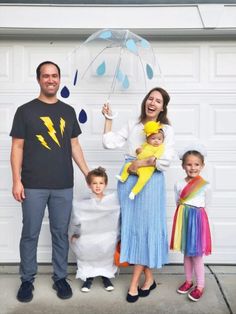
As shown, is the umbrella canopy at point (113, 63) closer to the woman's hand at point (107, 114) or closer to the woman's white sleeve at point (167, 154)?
the woman's hand at point (107, 114)

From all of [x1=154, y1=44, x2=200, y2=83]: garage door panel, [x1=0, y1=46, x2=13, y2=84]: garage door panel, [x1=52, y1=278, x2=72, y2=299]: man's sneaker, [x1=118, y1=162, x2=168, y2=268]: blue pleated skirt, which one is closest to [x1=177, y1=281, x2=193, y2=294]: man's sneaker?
[x1=118, y1=162, x2=168, y2=268]: blue pleated skirt

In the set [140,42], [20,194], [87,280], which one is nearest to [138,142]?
[140,42]

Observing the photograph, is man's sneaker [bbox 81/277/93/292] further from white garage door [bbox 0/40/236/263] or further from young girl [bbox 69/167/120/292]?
white garage door [bbox 0/40/236/263]

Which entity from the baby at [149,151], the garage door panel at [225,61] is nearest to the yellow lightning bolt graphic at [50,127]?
the baby at [149,151]

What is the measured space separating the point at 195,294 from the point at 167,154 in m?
1.15

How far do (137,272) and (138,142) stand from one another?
1029 mm

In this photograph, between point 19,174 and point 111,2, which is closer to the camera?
point 19,174

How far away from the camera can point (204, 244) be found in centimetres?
355

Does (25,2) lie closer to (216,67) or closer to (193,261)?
(216,67)

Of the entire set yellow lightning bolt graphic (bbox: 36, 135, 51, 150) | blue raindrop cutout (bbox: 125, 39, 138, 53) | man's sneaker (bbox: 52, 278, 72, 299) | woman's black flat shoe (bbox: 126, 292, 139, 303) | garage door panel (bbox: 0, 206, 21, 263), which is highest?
blue raindrop cutout (bbox: 125, 39, 138, 53)

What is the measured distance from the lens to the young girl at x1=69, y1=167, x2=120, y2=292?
3611mm

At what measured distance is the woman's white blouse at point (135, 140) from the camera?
3.46 meters

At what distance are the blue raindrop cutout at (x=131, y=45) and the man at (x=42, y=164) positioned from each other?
1.86 feet

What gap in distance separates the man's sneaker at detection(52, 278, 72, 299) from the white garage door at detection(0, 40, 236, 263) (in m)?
0.91
